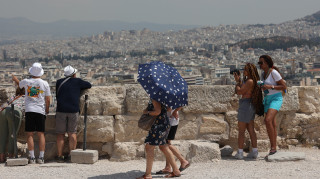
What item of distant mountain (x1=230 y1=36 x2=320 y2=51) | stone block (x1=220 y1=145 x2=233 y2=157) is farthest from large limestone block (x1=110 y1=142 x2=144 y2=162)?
distant mountain (x1=230 y1=36 x2=320 y2=51)

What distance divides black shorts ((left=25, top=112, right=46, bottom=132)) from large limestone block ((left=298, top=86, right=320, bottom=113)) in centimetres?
345

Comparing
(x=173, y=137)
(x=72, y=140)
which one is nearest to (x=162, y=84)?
(x=173, y=137)

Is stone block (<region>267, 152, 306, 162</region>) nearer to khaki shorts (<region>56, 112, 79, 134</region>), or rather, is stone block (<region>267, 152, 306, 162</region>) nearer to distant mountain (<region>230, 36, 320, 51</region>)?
khaki shorts (<region>56, 112, 79, 134</region>)

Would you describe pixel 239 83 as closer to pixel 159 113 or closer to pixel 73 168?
pixel 159 113

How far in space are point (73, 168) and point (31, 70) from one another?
4.25 ft

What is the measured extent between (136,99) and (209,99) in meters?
0.95

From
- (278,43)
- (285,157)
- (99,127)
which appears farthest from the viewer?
(278,43)

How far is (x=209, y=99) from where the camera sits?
236 inches

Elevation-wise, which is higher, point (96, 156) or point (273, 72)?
point (273, 72)

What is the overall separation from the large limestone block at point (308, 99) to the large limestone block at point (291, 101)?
16cm

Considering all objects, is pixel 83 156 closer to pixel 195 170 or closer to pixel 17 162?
pixel 17 162

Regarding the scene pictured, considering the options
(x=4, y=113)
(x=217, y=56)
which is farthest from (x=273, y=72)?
(x=217, y=56)

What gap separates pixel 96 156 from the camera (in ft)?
18.6

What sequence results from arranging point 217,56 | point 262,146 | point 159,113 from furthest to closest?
1. point 217,56
2. point 262,146
3. point 159,113
